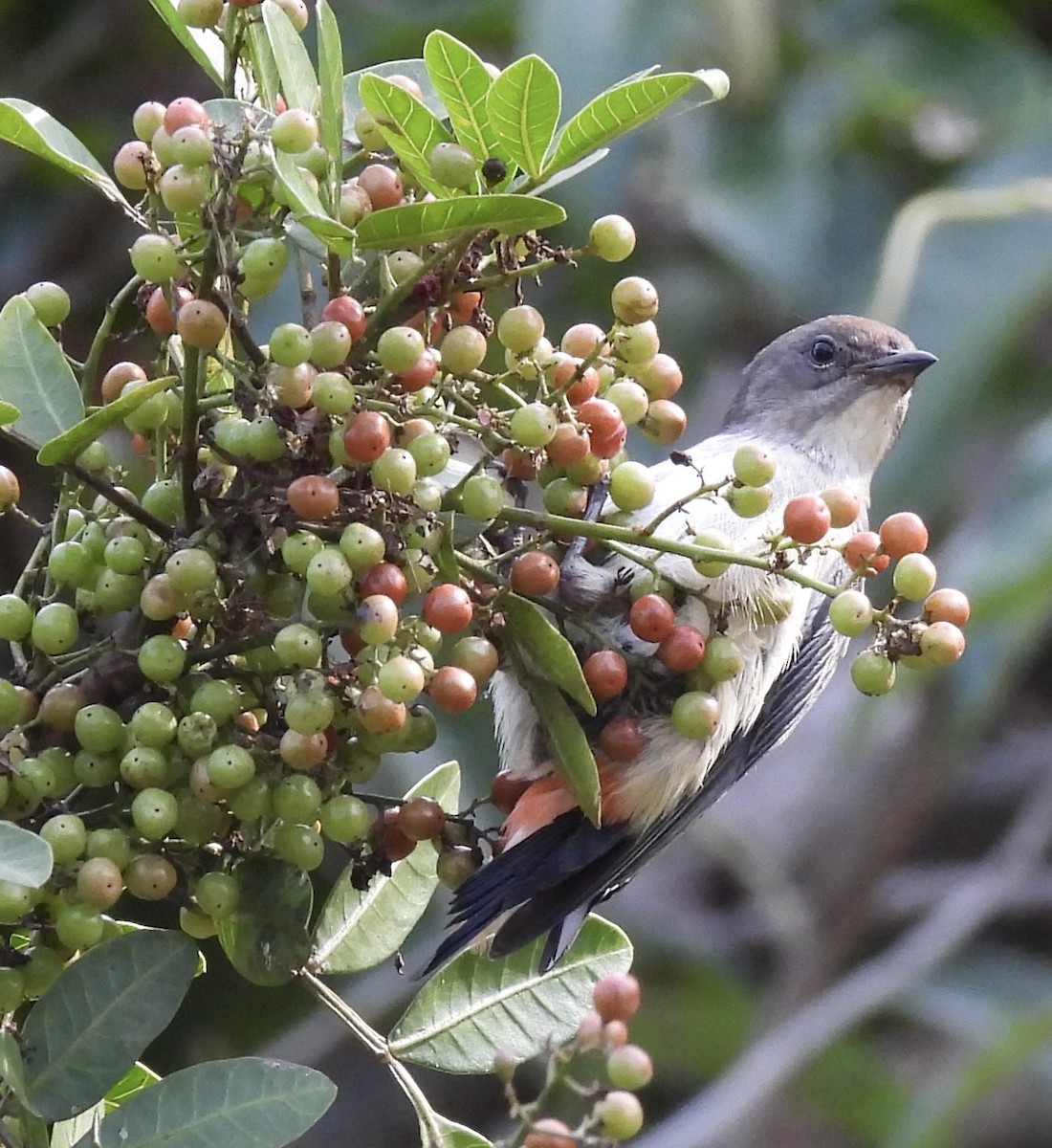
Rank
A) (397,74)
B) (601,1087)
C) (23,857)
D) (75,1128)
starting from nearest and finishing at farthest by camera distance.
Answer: (23,857)
(601,1087)
(75,1128)
(397,74)

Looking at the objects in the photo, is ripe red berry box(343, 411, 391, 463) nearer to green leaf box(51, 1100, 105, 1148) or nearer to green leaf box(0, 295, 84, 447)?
green leaf box(0, 295, 84, 447)

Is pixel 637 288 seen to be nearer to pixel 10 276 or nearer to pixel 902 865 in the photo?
pixel 10 276

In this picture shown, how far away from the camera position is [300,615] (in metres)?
1.48

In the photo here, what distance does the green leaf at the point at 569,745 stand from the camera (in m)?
1.57

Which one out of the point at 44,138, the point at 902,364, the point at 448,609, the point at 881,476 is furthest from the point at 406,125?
the point at 881,476

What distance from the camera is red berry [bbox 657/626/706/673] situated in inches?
64.0

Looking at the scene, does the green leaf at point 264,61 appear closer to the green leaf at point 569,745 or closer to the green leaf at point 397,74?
the green leaf at point 397,74

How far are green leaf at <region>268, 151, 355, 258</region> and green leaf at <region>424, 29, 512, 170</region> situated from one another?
165mm

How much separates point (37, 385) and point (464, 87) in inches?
17.4

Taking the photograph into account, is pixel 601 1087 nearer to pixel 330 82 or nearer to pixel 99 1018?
pixel 99 1018

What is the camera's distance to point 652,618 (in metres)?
1.63

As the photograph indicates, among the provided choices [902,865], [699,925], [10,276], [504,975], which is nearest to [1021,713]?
[902,865]

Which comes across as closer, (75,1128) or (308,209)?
(308,209)

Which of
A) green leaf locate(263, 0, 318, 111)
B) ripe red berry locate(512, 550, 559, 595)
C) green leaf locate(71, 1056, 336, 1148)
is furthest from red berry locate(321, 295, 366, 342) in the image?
green leaf locate(71, 1056, 336, 1148)
